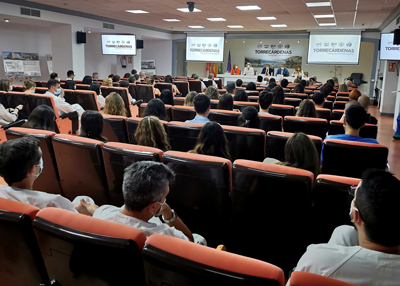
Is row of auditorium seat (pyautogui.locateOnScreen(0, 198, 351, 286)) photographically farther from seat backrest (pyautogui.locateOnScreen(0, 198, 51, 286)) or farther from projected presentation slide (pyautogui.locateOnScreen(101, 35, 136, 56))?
projected presentation slide (pyautogui.locateOnScreen(101, 35, 136, 56))

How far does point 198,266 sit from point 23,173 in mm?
1199

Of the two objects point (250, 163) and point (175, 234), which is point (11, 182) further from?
point (250, 163)

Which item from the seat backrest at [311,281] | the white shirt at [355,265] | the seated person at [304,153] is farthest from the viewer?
the seated person at [304,153]

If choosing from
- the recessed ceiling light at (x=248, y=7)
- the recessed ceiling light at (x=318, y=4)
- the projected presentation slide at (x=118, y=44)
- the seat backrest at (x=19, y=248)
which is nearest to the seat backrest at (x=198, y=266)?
the seat backrest at (x=19, y=248)

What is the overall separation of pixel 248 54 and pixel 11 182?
21005 mm

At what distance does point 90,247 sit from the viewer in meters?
1.08

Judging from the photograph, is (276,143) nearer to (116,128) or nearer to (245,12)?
(116,128)

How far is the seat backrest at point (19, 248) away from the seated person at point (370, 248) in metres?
0.99

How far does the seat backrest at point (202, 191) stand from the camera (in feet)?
6.22

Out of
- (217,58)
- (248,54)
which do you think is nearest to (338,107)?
Answer: (217,58)

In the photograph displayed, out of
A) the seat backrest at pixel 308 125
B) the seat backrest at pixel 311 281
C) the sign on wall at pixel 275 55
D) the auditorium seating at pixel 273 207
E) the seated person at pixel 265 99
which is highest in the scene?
the sign on wall at pixel 275 55

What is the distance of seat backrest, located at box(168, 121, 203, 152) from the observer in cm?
305

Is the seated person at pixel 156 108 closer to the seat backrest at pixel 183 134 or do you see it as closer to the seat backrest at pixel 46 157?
the seat backrest at pixel 183 134

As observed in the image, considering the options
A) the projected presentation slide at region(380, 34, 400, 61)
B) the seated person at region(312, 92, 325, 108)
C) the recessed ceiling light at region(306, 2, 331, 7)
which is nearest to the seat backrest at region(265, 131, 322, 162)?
the seated person at region(312, 92, 325, 108)
